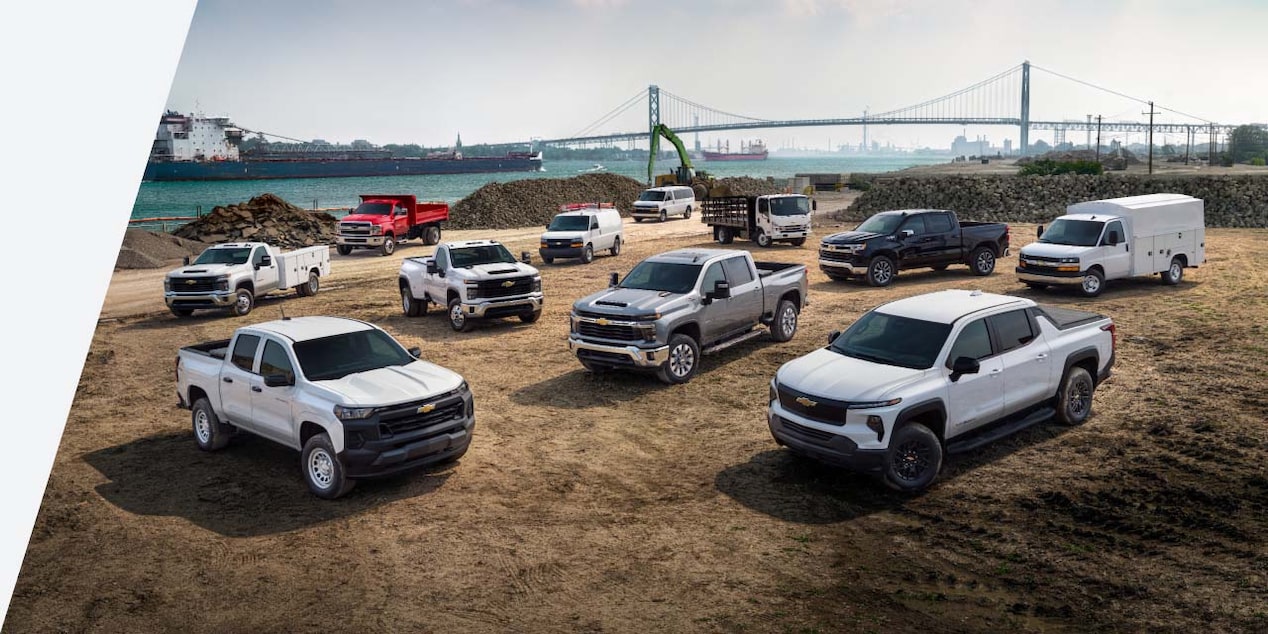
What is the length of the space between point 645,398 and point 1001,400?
5.63 meters

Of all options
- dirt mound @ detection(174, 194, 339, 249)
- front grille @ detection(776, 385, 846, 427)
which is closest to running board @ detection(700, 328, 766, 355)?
front grille @ detection(776, 385, 846, 427)

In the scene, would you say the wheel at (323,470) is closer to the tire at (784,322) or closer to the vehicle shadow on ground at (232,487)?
the vehicle shadow on ground at (232,487)

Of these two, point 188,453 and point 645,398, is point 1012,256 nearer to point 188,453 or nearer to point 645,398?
point 645,398

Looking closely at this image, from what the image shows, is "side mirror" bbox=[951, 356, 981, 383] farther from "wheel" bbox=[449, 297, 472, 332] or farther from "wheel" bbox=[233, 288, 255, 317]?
"wheel" bbox=[233, 288, 255, 317]

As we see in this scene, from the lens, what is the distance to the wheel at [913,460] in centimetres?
998

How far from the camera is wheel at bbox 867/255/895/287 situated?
25.0m

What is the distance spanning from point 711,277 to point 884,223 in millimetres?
11641

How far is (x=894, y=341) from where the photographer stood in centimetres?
1128

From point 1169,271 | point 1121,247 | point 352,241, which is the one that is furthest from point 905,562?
point 352,241

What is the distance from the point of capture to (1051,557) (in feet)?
28.1

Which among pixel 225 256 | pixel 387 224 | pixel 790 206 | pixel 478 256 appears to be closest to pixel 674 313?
pixel 478 256

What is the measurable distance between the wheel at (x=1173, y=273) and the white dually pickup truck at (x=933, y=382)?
1274 centimetres

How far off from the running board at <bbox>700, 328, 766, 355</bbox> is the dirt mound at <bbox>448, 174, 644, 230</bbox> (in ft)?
111

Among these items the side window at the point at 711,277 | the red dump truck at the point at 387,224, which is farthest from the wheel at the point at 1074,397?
the red dump truck at the point at 387,224
